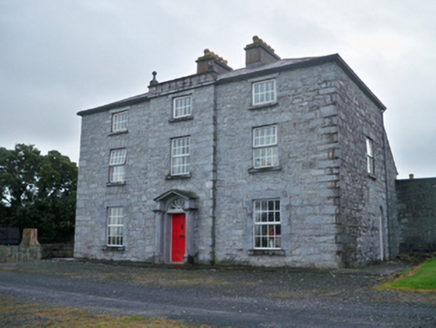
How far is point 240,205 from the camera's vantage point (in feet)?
55.7

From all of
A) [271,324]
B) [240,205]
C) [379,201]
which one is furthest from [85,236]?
[271,324]

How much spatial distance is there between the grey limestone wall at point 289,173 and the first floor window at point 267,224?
0.24 metres

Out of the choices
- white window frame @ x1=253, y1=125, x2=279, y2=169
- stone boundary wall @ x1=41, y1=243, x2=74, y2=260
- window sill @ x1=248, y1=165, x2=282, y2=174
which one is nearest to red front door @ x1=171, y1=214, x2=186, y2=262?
window sill @ x1=248, y1=165, x2=282, y2=174

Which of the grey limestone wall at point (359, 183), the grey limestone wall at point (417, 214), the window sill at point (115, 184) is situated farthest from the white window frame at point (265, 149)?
the grey limestone wall at point (417, 214)

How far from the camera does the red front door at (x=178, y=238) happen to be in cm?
1842

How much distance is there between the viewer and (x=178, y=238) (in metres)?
18.6

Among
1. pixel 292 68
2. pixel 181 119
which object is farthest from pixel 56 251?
pixel 292 68

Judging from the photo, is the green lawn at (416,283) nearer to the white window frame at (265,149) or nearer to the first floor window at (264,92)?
the white window frame at (265,149)

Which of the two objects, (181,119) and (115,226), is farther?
(115,226)

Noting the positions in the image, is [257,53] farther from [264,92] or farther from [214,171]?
[214,171]

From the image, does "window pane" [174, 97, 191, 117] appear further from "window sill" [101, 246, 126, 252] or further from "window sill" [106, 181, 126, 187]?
"window sill" [101, 246, 126, 252]

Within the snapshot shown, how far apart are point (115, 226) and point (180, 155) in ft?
16.4

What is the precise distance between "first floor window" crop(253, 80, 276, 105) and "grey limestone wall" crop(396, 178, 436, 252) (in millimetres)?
8729

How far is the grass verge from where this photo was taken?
6367 millimetres
